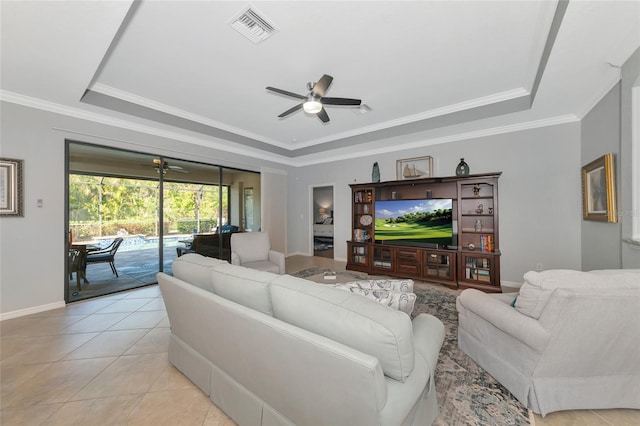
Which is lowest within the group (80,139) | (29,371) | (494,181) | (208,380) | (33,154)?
(29,371)

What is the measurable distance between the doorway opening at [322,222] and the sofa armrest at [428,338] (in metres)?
5.49

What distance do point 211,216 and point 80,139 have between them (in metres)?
2.39

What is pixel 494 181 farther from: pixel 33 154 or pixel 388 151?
pixel 33 154

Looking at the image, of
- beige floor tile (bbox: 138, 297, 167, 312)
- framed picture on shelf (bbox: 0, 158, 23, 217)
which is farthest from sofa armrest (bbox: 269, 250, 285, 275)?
framed picture on shelf (bbox: 0, 158, 23, 217)

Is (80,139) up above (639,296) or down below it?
above

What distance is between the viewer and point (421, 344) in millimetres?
1263

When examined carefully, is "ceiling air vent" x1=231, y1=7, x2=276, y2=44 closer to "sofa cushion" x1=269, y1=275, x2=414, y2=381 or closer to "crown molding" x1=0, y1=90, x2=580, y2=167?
"sofa cushion" x1=269, y1=275, x2=414, y2=381

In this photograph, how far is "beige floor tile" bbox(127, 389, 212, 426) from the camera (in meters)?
1.48

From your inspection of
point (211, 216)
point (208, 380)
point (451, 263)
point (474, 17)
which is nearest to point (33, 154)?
point (211, 216)

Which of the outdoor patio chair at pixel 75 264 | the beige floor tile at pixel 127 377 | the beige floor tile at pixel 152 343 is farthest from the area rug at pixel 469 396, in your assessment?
the outdoor patio chair at pixel 75 264

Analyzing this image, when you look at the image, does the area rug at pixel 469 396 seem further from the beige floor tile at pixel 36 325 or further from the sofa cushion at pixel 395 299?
the beige floor tile at pixel 36 325

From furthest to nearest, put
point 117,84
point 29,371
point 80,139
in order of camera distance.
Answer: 1. point 80,139
2. point 117,84
3. point 29,371

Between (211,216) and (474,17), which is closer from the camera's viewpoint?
(474,17)

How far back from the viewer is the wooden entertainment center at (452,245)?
12.7ft
